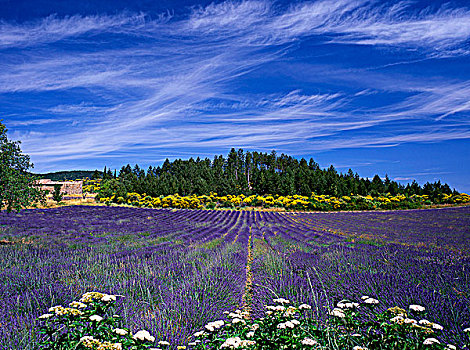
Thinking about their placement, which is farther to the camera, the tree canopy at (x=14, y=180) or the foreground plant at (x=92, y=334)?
the tree canopy at (x=14, y=180)

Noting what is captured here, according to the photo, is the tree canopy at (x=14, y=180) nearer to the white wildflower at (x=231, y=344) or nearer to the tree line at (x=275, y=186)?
the white wildflower at (x=231, y=344)

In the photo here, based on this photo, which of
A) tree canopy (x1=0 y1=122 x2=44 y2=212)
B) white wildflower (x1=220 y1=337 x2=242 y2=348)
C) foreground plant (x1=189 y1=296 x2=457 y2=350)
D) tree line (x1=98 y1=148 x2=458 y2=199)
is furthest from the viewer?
tree line (x1=98 y1=148 x2=458 y2=199)

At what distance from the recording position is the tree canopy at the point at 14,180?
8.40 meters

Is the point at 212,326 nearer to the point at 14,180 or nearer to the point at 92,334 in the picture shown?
the point at 92,334

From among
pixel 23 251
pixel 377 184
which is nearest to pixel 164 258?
pixel 23 251

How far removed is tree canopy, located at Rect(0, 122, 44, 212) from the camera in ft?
27.5

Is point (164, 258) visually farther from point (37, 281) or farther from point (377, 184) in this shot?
point (377, 184)

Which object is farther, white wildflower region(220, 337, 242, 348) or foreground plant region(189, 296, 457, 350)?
foreground plant region(189, 296, 457, 350)

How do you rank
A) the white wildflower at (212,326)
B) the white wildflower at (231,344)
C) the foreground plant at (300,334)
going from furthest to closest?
the white wildflower at (212,326), the foreground plant at (300,334), the white wildflower at (231,344)

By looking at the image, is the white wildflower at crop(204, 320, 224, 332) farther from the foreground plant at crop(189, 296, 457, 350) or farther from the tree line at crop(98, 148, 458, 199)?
the tree line at crop(98, 148, 458, 199)

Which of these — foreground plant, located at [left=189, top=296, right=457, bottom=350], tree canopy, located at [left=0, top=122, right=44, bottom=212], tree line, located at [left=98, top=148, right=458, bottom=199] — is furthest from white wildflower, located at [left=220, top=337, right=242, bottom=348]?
tree line, located at [left=98, top=148, right=458, bottom=199]

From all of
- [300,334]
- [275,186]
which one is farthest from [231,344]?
[275,186]

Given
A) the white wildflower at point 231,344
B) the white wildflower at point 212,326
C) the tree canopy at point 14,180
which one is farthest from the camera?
the tree canopy at point 14,180

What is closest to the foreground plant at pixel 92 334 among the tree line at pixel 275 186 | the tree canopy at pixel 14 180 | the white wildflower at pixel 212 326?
the white wildflower at pixel 212 326
